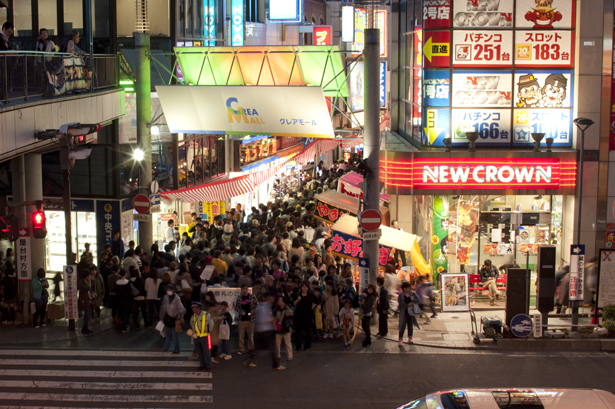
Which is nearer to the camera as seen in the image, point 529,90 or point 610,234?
point 610,234

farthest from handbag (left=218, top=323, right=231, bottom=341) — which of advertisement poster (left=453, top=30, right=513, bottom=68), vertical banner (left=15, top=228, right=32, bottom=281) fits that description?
advertisement poster (left=453, top=30, right=513, bottom=68)

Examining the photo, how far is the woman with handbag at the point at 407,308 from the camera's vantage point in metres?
15.7

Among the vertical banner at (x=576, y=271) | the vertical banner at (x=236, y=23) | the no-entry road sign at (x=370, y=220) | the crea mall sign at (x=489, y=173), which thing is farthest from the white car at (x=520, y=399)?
the vertical banner at (x=236, y=23)

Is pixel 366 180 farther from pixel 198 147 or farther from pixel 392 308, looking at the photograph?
pixel 198 147

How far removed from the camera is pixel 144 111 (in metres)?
20.2

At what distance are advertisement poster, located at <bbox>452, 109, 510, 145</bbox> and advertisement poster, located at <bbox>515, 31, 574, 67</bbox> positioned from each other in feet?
5.86

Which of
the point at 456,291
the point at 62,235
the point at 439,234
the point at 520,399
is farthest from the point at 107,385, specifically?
the point at 62,235

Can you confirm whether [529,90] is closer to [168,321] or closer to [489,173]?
[489,173]

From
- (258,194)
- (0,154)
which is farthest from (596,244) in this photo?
(258,194)

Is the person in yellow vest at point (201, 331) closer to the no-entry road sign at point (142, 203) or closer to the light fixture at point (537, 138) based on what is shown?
the no-entry road sign at point (142, 203)

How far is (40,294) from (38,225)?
5.70ft

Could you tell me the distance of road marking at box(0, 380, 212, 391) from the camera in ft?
42.8

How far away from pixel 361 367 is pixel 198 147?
53.3 feet

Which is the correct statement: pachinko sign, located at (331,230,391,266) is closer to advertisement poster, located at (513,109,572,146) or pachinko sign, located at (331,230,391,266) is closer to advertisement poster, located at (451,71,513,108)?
advertisement poster, located at (451,71,513,108)
